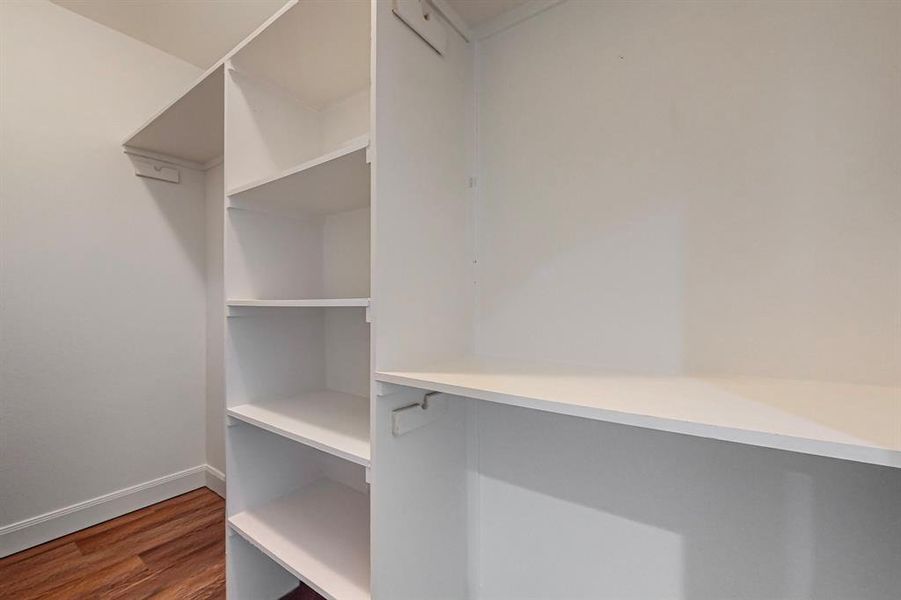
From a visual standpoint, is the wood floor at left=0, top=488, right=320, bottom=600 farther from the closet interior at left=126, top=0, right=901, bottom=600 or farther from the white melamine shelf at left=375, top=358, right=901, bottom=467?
the white melamine shelf at left=375, top=358, right=901, bottom=467

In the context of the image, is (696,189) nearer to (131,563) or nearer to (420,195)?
(420,195)

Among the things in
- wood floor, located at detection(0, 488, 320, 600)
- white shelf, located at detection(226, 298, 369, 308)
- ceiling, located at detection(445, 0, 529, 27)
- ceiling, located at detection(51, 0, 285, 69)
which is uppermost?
ceiling, located at detection(51, 0, 285, 69)

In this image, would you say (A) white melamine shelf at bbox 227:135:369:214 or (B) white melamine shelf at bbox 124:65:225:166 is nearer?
(A) white melamine shelf at bbox 227:135:369:214

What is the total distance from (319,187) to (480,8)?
72 cm

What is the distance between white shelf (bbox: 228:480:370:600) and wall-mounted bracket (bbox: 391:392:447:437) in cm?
45

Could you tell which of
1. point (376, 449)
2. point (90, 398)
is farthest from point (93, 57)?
point (376, 449)

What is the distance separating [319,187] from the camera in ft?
3.92

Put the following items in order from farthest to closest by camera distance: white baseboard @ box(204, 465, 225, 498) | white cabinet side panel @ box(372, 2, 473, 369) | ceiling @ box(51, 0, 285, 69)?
white baseboard @ box(204, 465, 225, 498)
ceiling @ box(51, 0, 285, 69)
white cabinet side panel @ box(372, 2, 473, 369)

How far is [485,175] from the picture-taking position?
1171mm

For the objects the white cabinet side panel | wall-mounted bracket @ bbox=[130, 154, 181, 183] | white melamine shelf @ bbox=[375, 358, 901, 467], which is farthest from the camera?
wall-mounted bracket @ bbox=[130, 154, 181, 183]

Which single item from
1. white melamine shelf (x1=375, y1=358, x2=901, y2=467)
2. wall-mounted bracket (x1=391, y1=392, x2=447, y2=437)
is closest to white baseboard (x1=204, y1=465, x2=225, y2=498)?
wall-mounted bracket (x1=391, y1=392, x2=447, y2=437)

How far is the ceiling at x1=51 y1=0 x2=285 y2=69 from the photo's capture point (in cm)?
159

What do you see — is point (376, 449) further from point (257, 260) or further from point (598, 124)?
point (598, 124)

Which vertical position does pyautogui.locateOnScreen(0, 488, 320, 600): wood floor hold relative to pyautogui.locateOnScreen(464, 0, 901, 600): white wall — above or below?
below
